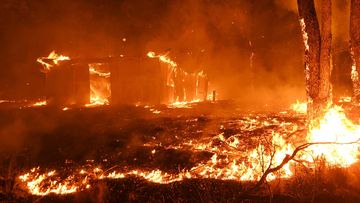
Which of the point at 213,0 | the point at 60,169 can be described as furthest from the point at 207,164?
the point at 213,0

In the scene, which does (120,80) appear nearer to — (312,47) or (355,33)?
(355,33)

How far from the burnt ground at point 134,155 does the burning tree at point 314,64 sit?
95 cm

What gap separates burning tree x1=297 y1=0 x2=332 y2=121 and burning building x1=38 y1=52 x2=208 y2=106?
1275cm

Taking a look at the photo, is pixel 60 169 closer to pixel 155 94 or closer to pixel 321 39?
pixel 321 39

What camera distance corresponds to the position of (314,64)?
831 cm

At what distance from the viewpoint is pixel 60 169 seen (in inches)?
300

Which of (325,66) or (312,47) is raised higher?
(312,47)

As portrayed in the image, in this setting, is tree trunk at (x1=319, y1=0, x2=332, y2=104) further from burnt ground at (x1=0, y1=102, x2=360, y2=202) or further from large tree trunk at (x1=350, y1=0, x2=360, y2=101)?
large tree trunk at (x1=350, y1=0, x2=360, y2=101)

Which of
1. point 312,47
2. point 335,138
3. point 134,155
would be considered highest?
point 312,47

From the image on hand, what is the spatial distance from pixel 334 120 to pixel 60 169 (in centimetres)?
698

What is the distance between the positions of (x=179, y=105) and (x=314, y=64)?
14085mm

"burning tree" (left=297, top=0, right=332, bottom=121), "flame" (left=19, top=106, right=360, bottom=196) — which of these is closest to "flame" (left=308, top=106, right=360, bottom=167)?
"flame" (left=19, top=106, right=360, bottom=196)

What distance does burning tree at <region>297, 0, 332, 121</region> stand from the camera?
27.1 ft

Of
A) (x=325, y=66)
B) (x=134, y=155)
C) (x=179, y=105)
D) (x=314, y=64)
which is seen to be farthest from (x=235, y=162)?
(x=179, y=105)
